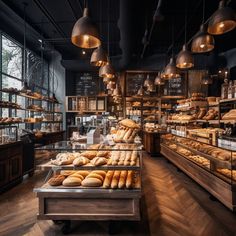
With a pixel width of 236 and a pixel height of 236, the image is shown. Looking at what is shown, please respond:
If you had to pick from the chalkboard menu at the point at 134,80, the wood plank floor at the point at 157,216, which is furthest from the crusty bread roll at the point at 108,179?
the chalkboard menu at the point at 134,80

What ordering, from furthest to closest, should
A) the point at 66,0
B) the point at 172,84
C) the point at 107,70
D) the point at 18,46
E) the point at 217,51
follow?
the point at 172,84 → the point at 217,51 → the point at 18,46 → the point at 66,0 → the point at 107,70

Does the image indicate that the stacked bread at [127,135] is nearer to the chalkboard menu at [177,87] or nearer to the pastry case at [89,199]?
the pastry case at [89,199]

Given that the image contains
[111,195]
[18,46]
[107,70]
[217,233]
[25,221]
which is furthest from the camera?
[18,46]

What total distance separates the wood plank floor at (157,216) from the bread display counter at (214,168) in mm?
244

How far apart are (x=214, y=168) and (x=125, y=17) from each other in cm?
347

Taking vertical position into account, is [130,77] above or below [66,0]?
below

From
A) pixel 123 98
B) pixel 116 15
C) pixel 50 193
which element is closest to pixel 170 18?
pixel 116 15

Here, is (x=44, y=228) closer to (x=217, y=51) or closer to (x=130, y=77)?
(x=130, y=77)

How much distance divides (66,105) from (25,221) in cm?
686

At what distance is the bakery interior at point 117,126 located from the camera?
7.80ft

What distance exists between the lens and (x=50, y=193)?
223 centimetres

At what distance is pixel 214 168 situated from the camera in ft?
11.1

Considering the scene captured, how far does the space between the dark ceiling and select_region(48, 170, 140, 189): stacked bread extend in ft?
10.4

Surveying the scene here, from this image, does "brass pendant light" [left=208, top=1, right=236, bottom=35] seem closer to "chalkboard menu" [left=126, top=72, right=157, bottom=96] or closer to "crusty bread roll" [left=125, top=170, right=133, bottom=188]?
"crusty bread roll" [left=125, top=170, right=133, bottom=188]
